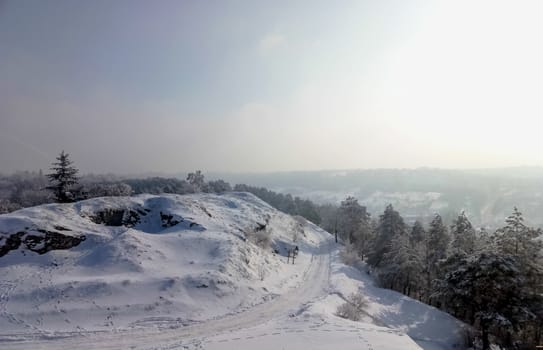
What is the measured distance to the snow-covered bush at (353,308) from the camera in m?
28.1

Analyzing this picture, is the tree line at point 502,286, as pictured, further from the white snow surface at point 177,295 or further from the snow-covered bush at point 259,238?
the snow-covered bush at point 259,238

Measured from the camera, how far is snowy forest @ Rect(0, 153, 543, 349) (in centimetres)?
2662

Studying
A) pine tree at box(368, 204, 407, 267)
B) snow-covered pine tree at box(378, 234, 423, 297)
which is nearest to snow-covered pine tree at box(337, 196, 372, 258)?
pine tree at box(368, 204, 407, 267)

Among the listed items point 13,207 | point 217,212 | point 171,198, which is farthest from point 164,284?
point 13,207

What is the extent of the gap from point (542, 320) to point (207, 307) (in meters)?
27.0

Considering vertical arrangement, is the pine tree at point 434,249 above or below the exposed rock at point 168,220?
below

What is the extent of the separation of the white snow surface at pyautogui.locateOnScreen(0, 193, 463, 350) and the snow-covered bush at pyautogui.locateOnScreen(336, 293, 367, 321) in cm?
81

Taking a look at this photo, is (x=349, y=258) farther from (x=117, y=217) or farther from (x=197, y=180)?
(x=197, y=180)

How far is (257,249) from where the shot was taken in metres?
47.2

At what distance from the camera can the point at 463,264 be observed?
28891 mm

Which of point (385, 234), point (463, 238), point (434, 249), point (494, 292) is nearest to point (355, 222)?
point (385, 234)

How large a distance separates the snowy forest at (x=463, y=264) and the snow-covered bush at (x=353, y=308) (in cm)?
688

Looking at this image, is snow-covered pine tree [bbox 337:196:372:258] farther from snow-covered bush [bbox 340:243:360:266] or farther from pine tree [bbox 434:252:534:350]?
pine tree [bbox 434:252:534:350]

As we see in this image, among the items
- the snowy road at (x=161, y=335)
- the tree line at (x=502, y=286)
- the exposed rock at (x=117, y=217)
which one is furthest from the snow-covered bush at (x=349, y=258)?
the exposed rock at (x=117, y=217)
